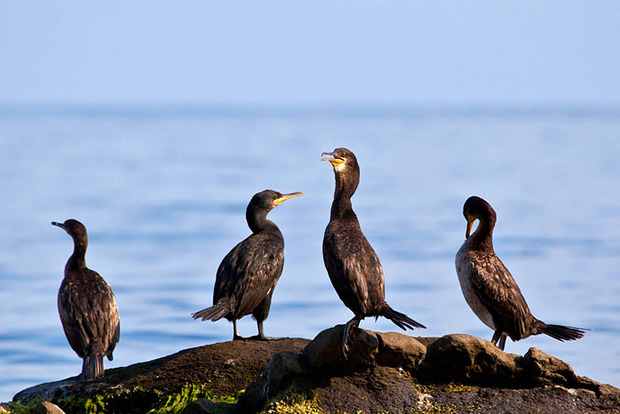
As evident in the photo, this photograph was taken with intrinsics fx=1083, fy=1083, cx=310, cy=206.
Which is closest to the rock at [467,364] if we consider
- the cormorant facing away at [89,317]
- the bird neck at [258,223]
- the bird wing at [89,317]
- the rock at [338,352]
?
the rock at [338,352]

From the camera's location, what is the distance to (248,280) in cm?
998

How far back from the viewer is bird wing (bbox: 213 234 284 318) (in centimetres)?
994

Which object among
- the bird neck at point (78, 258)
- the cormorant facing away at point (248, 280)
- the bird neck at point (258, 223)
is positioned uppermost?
the bird neck at point (258, 223)

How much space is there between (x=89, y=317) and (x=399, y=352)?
320cm

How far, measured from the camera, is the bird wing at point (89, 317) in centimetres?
946

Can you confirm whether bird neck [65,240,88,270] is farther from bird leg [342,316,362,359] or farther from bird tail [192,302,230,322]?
bird leg [342,316,362,359]

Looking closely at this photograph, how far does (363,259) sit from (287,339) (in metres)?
1.18

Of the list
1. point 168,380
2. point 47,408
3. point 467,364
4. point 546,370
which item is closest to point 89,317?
point 168,380

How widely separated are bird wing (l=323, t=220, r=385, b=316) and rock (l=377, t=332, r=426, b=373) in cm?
79

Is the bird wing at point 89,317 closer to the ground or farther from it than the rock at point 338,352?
farther from it

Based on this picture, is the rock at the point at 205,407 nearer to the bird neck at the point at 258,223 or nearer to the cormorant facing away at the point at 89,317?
the cormorant facing away at the point at 89,317

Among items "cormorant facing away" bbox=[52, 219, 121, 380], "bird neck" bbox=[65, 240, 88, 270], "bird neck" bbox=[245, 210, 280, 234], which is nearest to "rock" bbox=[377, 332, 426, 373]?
"cormorant facing away" bbox=[52, 219, 121, 380]

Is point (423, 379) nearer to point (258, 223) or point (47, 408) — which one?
point (47, 408)

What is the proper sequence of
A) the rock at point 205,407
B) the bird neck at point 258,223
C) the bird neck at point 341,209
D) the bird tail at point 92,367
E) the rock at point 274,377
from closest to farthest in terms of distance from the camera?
the rock at point 205,407 < the rock at point 274,377 < the bird tail at point 92,367 < the bird neck at point 341,209 < the bird neck at point 258,223
